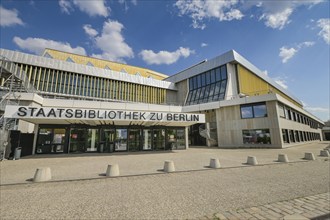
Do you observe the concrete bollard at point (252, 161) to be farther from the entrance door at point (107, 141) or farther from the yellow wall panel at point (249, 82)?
the yellow wall panel at point (249, 82)

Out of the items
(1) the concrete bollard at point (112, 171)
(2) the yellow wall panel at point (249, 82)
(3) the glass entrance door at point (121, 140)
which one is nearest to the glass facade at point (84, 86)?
(3) the glass entrance door at point (121, 140)

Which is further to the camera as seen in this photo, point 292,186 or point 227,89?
point 227,89

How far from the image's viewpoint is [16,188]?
5770 mm

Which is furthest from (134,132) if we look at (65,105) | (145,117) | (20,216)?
(20,216)

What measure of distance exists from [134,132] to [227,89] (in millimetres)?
17488

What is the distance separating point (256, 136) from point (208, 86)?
13.8 meters

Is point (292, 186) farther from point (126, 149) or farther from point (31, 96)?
point (31, 96)

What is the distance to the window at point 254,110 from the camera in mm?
21697

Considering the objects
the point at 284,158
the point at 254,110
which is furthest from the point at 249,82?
the point at 284,158

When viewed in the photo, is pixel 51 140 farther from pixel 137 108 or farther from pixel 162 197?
pixel 162 197

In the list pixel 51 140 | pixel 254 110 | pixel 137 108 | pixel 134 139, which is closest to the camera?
pixel 51 140

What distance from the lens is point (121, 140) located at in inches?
722

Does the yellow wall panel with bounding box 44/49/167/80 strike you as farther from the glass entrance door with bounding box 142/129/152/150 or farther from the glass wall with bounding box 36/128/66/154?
the glass entrance door with bounding box 142/129/152/150

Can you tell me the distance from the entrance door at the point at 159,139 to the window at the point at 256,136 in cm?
1128
